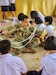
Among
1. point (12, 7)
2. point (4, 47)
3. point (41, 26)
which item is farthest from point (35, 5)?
point (4, 47)

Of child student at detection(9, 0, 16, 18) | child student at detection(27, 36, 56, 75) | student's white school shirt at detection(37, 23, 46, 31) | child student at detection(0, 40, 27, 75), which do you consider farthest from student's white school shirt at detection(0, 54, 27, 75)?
child student at detection(9, 0, 16, 18)

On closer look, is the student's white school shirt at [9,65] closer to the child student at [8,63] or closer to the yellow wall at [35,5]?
the child student at [8,63]

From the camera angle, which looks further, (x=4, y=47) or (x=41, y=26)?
(x=41, y=26)

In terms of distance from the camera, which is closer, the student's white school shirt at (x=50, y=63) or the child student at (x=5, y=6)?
the student's white school shirt at (x=50, y=63)

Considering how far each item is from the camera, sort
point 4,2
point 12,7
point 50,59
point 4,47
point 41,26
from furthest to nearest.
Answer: point 12,7 < point 4,2 < point 41,26 < point 4,47 < point 50,59

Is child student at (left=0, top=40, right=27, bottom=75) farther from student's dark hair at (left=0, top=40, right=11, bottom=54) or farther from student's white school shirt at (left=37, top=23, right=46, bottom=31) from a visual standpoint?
student's white school shirt at (left=37, top=23, right=46, bottom=31)

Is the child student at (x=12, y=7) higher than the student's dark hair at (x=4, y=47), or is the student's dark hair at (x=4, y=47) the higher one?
the child student at (x=12, y=7)

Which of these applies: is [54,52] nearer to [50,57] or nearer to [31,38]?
→ [50,57]

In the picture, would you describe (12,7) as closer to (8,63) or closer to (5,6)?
(5,6)

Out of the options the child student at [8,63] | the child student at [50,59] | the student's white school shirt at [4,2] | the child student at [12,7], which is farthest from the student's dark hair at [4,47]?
the child student at [12,7]

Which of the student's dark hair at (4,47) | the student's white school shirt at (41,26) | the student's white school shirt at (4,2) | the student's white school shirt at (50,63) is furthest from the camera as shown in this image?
the student's white school shirt at (4,2)

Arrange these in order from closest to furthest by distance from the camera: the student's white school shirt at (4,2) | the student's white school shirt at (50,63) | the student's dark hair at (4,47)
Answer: the student's white school shirt at (50,63)
the student's dark hair at (4,47)
the student's white school shirt at (4,2)

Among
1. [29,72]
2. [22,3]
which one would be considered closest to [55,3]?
[22,3]

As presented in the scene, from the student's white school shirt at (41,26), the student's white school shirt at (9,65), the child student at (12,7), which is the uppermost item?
the child student at (12,7)
